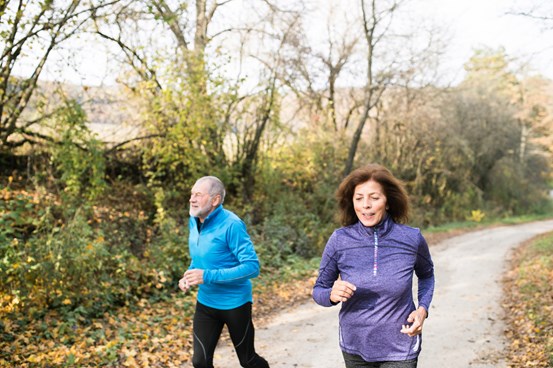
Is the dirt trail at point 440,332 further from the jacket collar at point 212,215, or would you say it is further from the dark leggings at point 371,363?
the dark leggings at point 371,363

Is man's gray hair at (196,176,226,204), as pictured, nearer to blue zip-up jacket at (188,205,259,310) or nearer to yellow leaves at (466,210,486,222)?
blue zip-up jacket at (188,205,259,310)

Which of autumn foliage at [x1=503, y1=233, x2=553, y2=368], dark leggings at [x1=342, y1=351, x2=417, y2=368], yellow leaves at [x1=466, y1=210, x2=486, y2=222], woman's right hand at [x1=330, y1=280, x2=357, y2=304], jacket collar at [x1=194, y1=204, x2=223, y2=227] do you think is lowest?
yellow leaves at [x1=466, y1=210, x2=486, y2=222]

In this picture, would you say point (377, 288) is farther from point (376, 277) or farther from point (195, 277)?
point (195, 277)

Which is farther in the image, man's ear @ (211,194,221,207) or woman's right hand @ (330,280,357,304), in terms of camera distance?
man's ear @ (211,194,221,207)

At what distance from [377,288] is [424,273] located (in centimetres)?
48

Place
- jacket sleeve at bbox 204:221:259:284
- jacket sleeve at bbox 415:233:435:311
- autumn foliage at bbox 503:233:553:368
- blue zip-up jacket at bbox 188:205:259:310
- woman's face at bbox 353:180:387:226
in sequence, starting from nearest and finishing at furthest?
woman's face at bbox 353:180:387:226, jacket sleeve at bbox 415:233:435:311, jacket sleeve at bbox 204:221:259:284, blue zip-up jacket at bbox 188:205:259:310, autumn foliage at bbox 503:233:553:368

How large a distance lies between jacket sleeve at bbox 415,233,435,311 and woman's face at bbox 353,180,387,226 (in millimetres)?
309

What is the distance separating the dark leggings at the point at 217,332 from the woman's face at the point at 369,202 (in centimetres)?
151

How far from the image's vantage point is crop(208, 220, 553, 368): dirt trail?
634 centimetres

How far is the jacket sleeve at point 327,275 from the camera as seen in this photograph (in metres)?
3.12

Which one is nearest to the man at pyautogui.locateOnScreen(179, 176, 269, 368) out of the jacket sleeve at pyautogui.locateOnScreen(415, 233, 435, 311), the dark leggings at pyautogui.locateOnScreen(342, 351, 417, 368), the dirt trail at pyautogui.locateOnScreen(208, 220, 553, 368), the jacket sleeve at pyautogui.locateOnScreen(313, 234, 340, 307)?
the jacket sleeve at pyautogui.locateOnScreen(313, 234, 340, 307)

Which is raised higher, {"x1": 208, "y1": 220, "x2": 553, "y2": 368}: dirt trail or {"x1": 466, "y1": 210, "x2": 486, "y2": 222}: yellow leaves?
{"x1": 208, "y1": 220, "x2": 553, "y2": 368}: dirt trail

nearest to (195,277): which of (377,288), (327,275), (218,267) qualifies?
(218,267)

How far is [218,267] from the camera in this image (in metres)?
4.10
